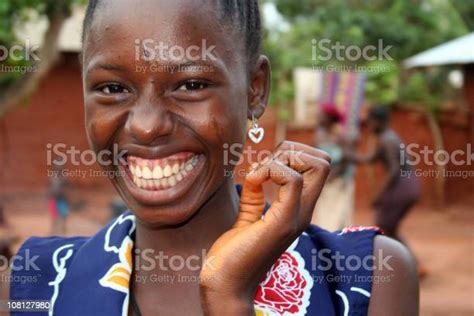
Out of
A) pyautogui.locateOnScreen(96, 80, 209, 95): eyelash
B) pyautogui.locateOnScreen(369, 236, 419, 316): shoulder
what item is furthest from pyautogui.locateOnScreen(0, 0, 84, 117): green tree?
pyautogui.locateOnScreen(369, 236, 419, 316): shoulder

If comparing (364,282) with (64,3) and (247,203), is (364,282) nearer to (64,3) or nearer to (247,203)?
(247,203)

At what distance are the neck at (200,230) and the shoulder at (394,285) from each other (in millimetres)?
370

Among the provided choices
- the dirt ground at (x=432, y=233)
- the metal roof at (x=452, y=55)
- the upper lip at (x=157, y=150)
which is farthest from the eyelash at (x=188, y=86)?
the metal roof at (x=452, y=55)

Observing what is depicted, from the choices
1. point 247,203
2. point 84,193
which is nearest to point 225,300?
point 247,203

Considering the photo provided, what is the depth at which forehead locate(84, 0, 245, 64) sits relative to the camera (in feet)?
4.85

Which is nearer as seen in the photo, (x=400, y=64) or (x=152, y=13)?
(x=152, y=13)

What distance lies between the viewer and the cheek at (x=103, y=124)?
1530 mm

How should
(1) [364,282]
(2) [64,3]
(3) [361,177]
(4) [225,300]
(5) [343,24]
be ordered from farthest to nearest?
(5) [343,24], (3) [361,177], (2) [64,3], (1) [364,282], (4) [225,300]

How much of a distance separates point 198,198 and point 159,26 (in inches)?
14.6

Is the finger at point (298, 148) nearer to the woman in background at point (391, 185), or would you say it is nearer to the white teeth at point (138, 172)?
the white teeth at point (138, 172)

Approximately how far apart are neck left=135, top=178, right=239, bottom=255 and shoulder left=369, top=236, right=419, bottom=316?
0.37 meters

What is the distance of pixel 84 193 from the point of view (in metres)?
13.9

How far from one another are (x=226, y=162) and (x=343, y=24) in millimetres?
12577

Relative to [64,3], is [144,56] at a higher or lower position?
lower
